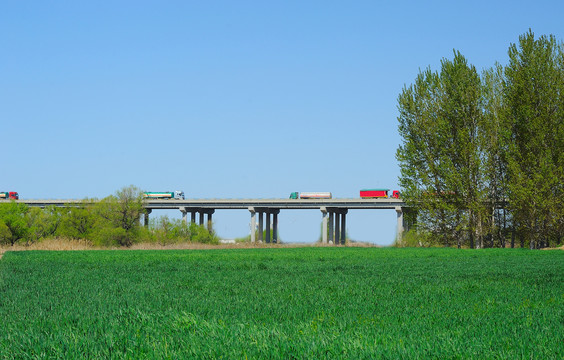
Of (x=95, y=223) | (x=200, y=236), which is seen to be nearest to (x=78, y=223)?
(x=95, y=223)

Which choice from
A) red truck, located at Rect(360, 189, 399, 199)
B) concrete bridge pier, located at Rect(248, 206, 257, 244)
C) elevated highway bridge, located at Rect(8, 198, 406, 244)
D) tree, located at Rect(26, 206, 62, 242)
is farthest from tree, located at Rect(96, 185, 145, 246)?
red truck, located at Rect(360, 189, 399, 199)

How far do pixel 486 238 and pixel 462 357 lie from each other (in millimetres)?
43196

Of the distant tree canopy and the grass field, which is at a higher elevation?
the distant tree canopy

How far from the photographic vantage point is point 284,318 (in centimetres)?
1004

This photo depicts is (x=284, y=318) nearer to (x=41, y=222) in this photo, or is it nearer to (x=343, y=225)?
(x=41, y=222)

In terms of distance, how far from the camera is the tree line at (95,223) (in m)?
57.8

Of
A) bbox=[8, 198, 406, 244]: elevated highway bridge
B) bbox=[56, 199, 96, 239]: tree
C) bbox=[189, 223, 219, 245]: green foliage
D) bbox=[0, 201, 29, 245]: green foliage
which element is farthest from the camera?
bbox=[8, 198, 406, 244]: elevated highway bridge

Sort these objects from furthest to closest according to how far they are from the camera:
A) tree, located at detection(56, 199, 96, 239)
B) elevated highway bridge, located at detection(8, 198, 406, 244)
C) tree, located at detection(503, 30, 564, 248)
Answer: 1. elevated highway bridge, located at detection(8, 198, 406, 244)
2. tree, located at detection(56, 199, 96, 239)
3. tree, located at detection(503, 30, 564, 248)

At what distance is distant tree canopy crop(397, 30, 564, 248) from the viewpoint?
42812 mm

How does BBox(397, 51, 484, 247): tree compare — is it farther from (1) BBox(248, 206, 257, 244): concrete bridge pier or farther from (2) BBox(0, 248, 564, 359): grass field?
(1) BBox(248, 206, 257, 244): concrete bridge pier

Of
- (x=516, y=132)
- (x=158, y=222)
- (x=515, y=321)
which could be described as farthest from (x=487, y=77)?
(x=515, y=321)

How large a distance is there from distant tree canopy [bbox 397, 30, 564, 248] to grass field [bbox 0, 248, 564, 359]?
89.3 ft

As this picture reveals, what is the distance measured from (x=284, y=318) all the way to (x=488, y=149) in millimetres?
38650

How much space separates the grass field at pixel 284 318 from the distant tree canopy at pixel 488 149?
1071 inches
